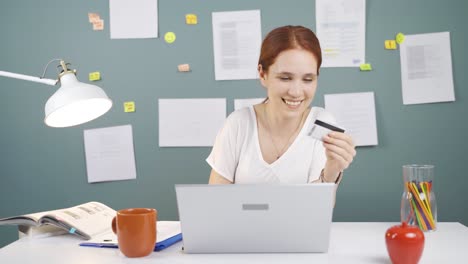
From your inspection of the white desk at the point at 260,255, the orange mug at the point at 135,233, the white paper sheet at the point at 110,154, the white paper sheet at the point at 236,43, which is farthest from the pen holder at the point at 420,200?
the white paper sheet at the point at 110,154

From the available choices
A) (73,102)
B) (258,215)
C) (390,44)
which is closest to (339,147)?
(258,215)

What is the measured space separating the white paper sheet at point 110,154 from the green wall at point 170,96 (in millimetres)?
31

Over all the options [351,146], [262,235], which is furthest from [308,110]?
[262,235]

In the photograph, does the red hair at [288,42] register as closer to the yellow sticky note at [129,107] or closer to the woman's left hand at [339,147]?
the woman's left hand at [339,147]

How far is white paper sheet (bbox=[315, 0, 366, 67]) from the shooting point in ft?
7.56

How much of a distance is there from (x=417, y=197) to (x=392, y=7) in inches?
47.4

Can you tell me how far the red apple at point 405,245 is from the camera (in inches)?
41.3

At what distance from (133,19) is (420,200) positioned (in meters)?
1.59

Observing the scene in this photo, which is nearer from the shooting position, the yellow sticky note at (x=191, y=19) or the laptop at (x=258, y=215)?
the laptop at (x=258, y=215)

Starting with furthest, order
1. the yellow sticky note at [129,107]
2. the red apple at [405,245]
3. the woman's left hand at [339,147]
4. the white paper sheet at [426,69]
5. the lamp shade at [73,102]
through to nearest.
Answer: the yellow sticky note at [129,107]
the white paper sheet at [426,69]
the woman's left hand at [339,147]
the lamp shade at [73,102]
the red apple at [405,245]

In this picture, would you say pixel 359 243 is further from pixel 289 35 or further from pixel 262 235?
pixel 289 35

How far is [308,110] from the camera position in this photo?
1846 mm

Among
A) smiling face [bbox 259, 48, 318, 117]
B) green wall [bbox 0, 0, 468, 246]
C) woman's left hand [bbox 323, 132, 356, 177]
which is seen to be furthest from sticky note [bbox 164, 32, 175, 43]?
woman's left hand [bbox 323, 132, 356, 177]

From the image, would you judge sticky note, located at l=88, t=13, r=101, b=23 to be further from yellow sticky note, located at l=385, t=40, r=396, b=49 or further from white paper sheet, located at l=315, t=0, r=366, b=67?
yellow sticky note, located at l=385, t=40, r=396, b=49
